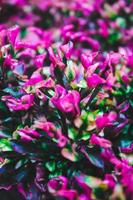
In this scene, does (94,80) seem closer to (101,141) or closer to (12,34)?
(101,141)

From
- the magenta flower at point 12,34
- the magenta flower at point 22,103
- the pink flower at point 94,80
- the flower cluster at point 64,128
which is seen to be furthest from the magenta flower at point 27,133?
the magenta flower at point 12,34

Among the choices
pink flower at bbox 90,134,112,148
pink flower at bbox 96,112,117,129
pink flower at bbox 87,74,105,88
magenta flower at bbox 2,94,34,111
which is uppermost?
pink flower at bbox 87,74,105,88

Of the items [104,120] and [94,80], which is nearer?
[104,120]

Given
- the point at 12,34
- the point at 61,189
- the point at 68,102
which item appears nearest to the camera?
the point at 61,189

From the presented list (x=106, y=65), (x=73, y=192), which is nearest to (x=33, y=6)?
(x=106, y=65)

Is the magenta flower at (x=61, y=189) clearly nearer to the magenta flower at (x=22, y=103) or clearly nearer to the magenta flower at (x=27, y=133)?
the magenta flower at (x=27, y=133)

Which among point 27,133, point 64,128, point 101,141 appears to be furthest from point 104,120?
point 27,133

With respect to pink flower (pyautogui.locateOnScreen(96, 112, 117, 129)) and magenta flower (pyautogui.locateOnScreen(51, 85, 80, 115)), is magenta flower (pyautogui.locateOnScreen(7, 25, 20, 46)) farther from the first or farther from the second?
pink flower (pyautogui.locateOnScreen(96, 112, 117, 129))

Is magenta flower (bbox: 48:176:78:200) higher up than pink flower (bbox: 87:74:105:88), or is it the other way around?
pink flower (bbox: 87:74:105:88)

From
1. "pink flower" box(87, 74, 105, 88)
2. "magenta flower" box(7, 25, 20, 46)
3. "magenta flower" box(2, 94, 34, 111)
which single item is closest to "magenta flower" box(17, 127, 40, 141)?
"magenta flower" box(2, 94, 34, 111)

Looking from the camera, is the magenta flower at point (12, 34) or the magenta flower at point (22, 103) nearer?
the magenta flower at point (22, 103)

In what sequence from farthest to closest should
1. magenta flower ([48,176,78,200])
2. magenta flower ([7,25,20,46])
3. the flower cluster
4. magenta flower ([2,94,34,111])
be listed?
magenta flower ([7,25,20,46])
magenta flower ([2,94,34,111])
the flower cluster
magenta flower ([48,176,78,200])
